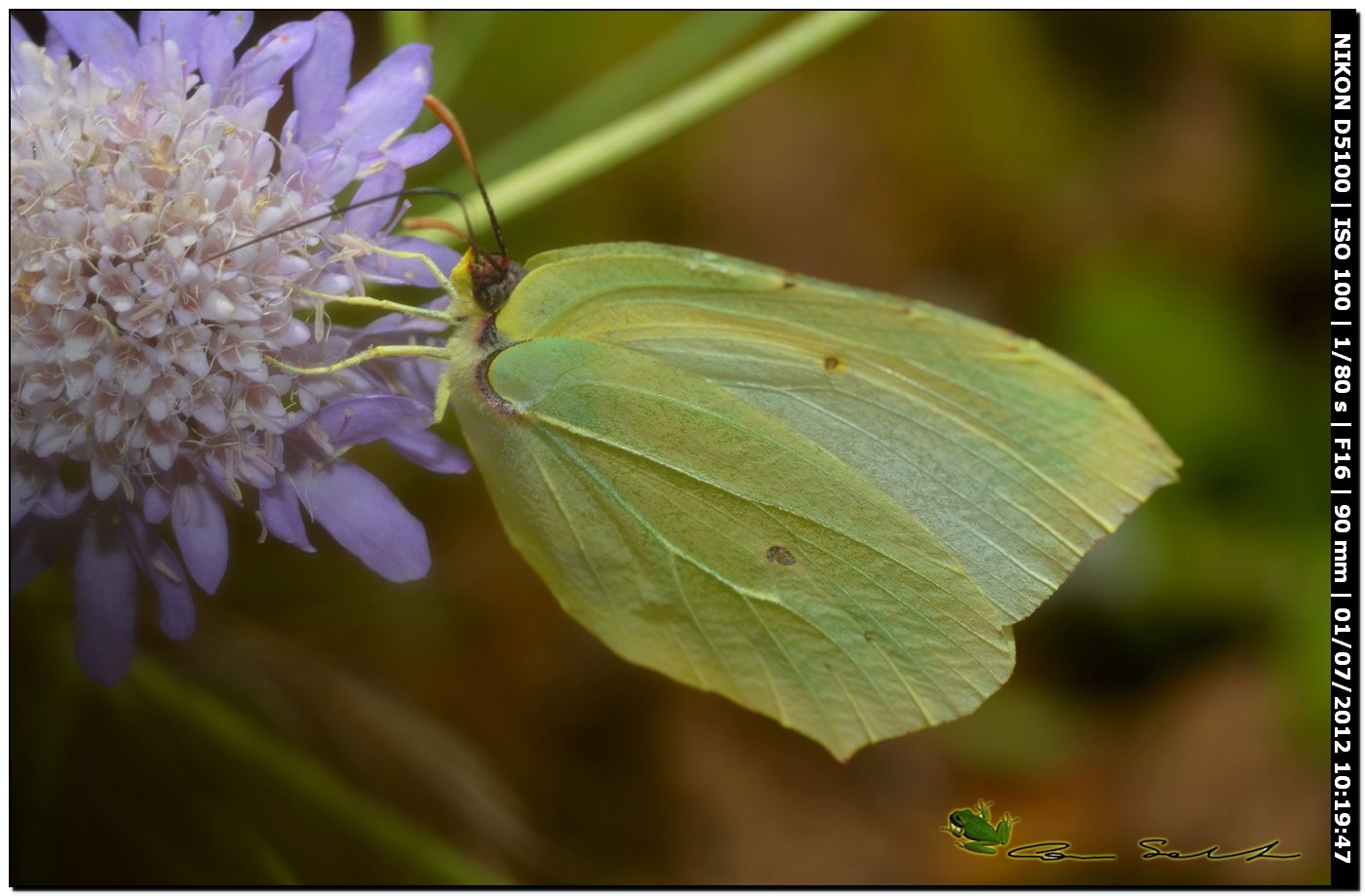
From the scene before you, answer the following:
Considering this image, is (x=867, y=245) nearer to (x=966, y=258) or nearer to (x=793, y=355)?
(x=966, y=258)

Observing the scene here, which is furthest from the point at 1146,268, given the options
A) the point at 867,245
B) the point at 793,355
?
the point at 793,355

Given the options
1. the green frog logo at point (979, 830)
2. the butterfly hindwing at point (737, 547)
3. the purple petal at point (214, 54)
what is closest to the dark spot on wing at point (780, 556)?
the butterfly hindwing at point (737, 547)

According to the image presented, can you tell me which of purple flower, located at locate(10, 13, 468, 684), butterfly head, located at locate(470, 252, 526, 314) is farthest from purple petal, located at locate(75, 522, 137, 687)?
butterfly head, located at locate(470, 252, 526, 314)

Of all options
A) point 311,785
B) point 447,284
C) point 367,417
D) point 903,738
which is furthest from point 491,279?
point 903,738

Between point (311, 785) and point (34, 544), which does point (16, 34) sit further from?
point (311, 785)

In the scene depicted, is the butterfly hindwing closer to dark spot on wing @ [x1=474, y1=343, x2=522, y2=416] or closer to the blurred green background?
dark spot on wing @ [x1=474, y1=343, x2=522, y2=416]

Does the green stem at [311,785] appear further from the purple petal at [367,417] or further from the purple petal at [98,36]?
the purple petal at [98,36]

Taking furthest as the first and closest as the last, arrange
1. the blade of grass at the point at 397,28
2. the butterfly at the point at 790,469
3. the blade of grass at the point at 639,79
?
the blade of grass at the point at 639,79, the blade of grass at the point at 397,28, the butterfly at the point at 790,469
